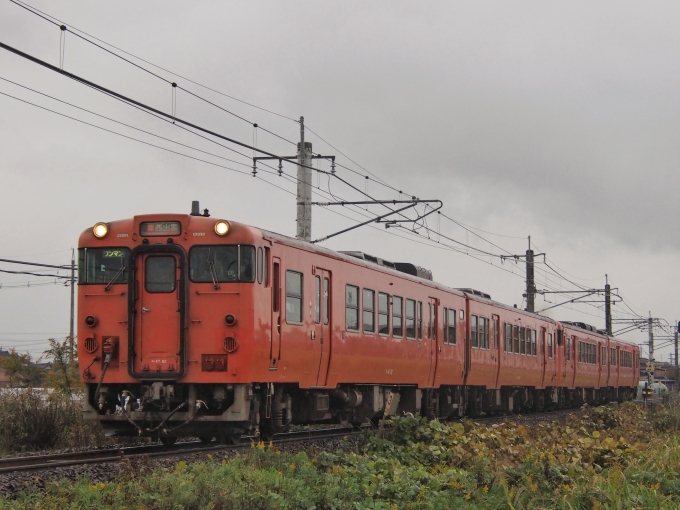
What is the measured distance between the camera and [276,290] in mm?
13195

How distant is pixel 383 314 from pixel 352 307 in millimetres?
1562

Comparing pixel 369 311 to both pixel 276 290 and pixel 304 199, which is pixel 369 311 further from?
pixel 304 199

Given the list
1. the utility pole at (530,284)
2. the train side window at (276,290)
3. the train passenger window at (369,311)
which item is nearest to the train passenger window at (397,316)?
the train passenger window at (369,311)

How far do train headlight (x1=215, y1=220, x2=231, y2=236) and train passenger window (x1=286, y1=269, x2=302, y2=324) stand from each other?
1367 millimetres

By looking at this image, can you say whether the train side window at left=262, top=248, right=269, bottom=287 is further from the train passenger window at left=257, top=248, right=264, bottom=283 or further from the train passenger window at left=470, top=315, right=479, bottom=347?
the train passenger window at left=470, top=315, right=479, bottom=347

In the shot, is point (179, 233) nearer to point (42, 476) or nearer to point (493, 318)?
point (42, 476)

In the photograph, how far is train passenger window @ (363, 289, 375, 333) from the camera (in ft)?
54.5

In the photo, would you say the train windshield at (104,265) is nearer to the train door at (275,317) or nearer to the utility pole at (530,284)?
the train door at (275,317)

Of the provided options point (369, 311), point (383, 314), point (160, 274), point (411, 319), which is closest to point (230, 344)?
point (160, 274)

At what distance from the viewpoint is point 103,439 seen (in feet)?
50.3

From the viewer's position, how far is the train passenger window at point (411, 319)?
1866cm

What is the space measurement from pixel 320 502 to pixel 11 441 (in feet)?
25.5

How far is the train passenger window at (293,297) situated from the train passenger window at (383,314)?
3490 mm

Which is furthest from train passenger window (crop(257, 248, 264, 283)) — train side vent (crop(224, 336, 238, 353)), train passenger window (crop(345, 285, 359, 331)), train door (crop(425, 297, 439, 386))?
train door (crop(425, 297, 439, 386))
